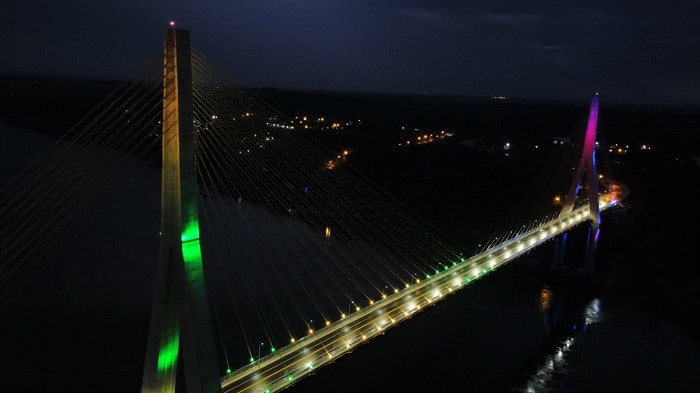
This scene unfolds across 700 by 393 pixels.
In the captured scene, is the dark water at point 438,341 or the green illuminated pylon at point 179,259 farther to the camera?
the dark water at point 438,341

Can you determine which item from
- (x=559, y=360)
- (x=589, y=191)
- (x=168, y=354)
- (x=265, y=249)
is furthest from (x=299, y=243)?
(x=168, y=354)

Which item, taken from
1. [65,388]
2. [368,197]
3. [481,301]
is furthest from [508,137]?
[65,388]

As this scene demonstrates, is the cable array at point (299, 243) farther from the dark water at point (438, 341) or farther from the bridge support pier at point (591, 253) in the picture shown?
the bridge support pier at point (591, 253)

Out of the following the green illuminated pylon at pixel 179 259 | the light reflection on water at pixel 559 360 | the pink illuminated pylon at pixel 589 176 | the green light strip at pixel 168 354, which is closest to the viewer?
the green illuminated pylon at pixel 179 259

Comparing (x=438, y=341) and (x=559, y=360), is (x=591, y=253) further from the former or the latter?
(x=438, y=341)

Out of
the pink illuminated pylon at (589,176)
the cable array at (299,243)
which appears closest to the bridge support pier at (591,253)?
the pink illuminated pylon at (589,176)

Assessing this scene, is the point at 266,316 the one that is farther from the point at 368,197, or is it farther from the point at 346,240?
the point at 368,197

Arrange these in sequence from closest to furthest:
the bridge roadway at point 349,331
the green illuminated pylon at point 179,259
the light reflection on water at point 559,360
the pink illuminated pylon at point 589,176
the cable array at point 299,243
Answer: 1. the green illuminated pylon at point 179,259
2. the bridge roadway at point 349,331
3. the light reflection on water at point 559,360
4. the cable array at point 299,243
5. the pink illuminated pylon at point 589,176

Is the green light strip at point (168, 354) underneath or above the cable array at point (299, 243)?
above

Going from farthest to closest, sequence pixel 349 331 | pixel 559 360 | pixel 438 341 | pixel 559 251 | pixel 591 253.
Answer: pixel 559 251 → pixel 591 253 → pixel 438 341 → pixel 559 360 → pixel 349 331
